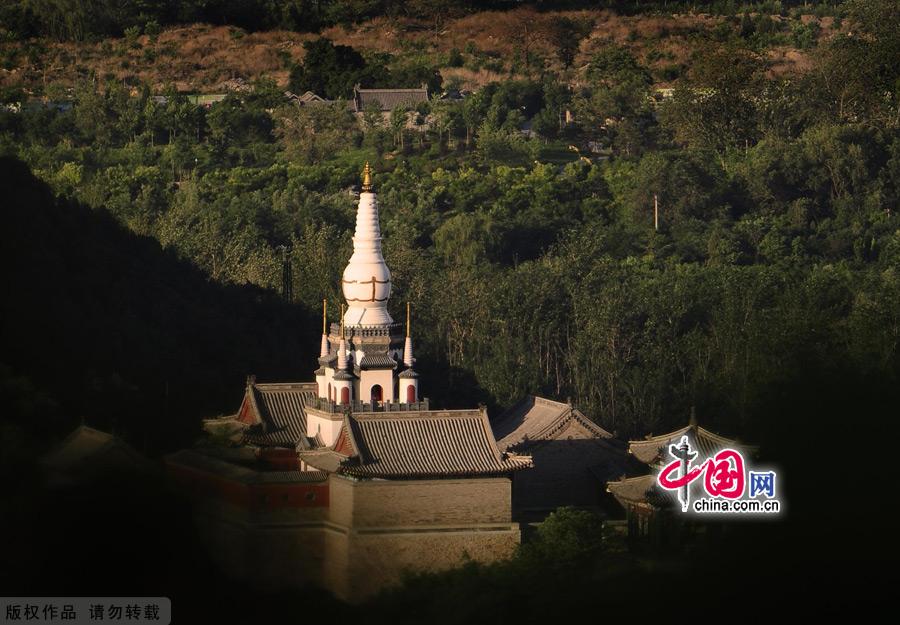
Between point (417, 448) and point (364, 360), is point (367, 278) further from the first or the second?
point (417, 448)

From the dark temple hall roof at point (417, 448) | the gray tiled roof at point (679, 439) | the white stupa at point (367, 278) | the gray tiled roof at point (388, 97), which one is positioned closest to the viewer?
the dark temple hall roof at point (417, 448)

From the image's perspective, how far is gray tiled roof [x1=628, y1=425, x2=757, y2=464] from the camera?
136 ft

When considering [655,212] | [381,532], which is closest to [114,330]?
[381,532]

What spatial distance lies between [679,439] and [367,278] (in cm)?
617

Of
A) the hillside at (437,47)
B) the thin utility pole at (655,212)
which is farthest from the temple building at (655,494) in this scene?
the hillside at (437,47)

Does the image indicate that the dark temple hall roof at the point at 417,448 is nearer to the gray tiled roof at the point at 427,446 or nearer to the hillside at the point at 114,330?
the gray tiled roof at the point at 427,446

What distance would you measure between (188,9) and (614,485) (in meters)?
60.2

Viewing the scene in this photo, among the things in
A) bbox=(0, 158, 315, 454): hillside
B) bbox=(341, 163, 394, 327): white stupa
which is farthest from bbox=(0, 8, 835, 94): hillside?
bbox=(341, 163, 394, 327): white stupa

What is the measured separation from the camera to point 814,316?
5700 cm

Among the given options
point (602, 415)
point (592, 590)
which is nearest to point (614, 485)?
point (592, 590)

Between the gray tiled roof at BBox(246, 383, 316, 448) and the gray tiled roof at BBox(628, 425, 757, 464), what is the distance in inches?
229

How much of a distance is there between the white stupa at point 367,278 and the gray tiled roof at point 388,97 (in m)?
38.3

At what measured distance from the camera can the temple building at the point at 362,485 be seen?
1526 inches

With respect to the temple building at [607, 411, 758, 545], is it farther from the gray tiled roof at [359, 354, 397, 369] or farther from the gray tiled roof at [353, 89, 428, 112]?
the gray tiled roof at [353, 89, 428, 112]
